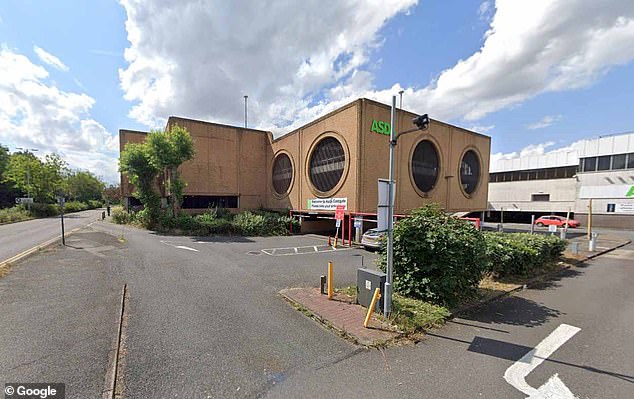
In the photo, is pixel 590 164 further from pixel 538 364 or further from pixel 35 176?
pixel 35 176

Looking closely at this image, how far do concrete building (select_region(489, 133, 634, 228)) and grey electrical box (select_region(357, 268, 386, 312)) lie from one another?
29294 millimetres

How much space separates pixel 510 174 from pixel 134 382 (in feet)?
151

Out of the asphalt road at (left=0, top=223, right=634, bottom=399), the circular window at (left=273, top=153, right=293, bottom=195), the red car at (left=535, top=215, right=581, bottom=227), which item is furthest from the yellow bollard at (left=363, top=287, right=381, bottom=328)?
the red car at (left=535, top=215, right=581, bottom=227)

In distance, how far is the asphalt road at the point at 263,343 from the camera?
330 centimetres

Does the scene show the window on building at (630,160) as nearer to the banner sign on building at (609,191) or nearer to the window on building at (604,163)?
the window on building at (604,163)

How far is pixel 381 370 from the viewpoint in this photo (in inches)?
142

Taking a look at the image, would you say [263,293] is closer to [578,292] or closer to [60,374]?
[60,374]

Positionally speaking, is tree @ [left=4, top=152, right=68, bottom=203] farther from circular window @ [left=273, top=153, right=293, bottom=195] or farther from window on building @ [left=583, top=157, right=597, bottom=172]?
window on building @ [left=583, top=157, right=597, bottom=172]

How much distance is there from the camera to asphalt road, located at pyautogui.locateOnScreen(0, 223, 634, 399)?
330 centimetres

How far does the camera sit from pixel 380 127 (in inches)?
655

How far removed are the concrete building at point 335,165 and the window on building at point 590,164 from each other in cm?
1409

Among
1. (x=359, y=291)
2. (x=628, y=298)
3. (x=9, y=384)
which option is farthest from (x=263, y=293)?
(x=628, y=298)

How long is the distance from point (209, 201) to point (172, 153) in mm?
6454

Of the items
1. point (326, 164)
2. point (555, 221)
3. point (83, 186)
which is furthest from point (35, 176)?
point (555, 221)
